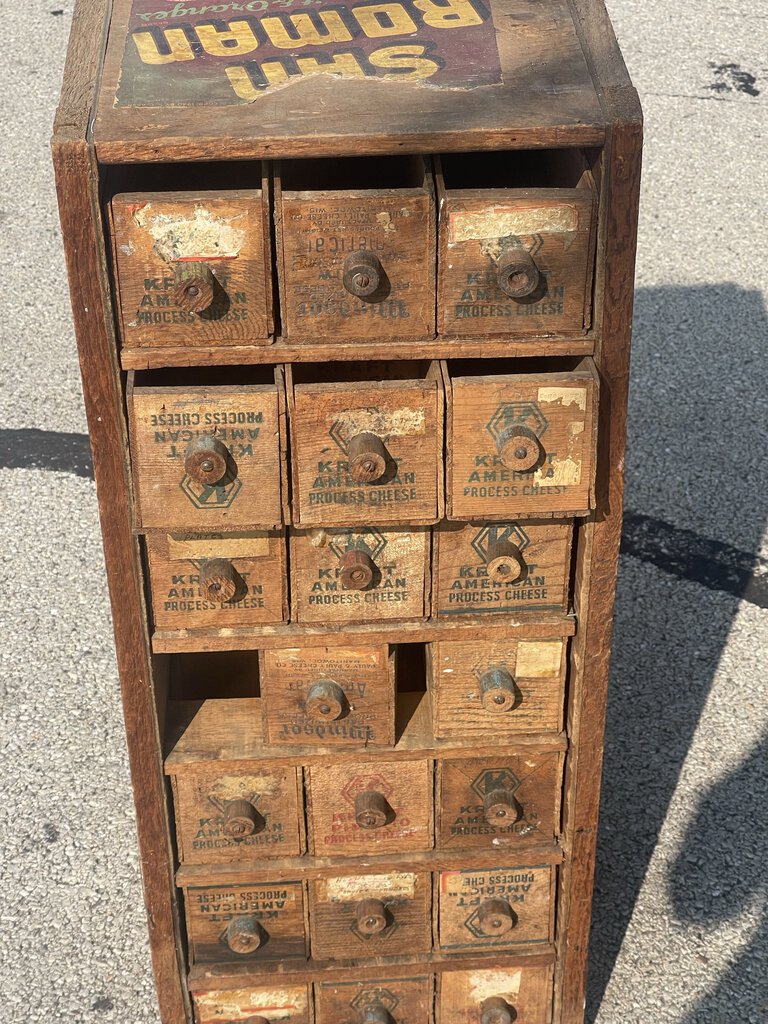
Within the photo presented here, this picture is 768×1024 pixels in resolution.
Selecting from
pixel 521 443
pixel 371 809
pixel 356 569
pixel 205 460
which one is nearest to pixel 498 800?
pixel 371 809

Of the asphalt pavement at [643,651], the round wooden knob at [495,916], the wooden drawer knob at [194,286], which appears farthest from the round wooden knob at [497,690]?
the asphalt pavement at [643,651]

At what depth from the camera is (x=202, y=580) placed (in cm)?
287

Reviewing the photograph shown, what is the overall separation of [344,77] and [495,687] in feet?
4.51

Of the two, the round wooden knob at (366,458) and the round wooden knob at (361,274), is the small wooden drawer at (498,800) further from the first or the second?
the round wooden knob at (361,274)

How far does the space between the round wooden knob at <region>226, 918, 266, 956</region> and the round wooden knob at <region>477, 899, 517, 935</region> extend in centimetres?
57

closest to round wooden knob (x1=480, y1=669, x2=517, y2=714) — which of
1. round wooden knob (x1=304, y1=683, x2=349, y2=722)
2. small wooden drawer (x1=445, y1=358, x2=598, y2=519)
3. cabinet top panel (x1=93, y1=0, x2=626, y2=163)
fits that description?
round wooden knob (x1=304, y1=683, x2=349, y2=722)

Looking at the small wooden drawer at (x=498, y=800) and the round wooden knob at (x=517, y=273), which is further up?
the round wooden knob at (x=517, y=273)

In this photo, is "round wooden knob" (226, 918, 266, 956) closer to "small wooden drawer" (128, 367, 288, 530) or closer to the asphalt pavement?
the asphalt pavement

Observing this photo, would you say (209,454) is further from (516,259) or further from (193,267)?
(516,259)

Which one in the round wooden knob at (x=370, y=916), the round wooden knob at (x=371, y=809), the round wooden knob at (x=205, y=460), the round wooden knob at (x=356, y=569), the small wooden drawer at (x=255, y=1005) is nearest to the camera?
the round wooden knob at (x=205, y=460)

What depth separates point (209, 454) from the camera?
2564 mm

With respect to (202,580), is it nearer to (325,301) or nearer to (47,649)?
(325,301)

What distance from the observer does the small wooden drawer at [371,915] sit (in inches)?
130

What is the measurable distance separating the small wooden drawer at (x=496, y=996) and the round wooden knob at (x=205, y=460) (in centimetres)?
163
